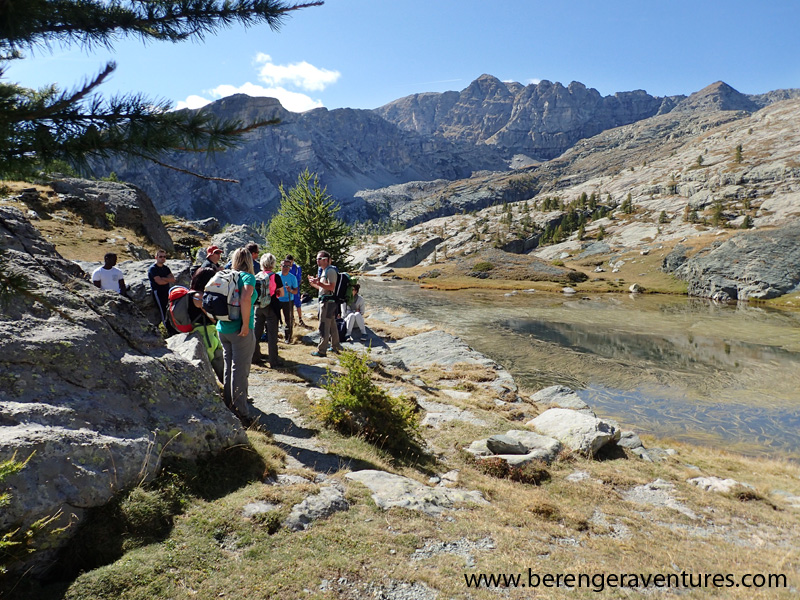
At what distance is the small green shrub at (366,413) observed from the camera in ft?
27.8

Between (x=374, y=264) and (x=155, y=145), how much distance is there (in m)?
130

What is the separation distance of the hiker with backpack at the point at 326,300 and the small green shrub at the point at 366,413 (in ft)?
14.0

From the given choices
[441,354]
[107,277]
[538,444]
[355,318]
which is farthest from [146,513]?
[441,354]

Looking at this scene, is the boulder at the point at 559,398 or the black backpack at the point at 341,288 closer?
the black backpack at the point at 341,288

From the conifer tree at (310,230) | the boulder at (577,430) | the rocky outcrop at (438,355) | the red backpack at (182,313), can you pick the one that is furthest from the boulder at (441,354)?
the conifer tree at (310,230)

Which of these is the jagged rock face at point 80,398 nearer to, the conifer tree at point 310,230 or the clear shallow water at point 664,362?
the clear shallow water at point 664,362

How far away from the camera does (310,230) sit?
27875 millimetres

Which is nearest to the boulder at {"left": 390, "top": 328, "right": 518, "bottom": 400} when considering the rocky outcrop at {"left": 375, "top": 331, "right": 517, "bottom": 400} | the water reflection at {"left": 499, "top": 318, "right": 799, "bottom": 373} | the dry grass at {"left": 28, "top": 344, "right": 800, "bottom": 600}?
the rocky outcrop at {"left": 375, "top": 331, "right": 517, "bottom": 400}

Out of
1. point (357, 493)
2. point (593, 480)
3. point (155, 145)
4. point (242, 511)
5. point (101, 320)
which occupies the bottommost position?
point (593, 480)

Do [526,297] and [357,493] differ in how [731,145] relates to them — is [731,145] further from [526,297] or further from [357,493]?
[357,493]

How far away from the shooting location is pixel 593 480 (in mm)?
8273

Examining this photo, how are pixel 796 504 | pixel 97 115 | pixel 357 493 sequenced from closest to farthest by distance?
pixel 97 115, pixel 357 493, pixel 796 504

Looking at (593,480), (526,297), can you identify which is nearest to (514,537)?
(593,480)

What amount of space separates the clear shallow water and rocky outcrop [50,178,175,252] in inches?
834
